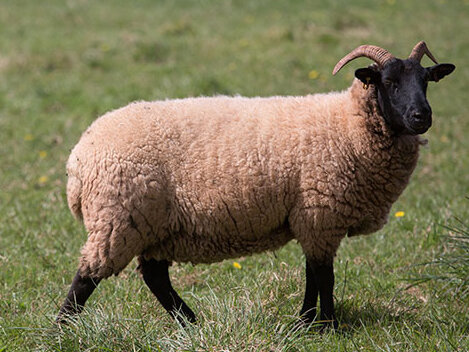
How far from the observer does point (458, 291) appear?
4195 mm

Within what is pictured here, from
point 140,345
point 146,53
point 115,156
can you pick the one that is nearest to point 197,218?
point 115,156

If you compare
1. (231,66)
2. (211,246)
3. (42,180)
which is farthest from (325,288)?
(231,66)

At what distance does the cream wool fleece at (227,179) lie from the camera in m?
3.88

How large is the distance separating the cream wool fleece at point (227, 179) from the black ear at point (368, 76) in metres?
0.11

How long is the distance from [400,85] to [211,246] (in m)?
1.62

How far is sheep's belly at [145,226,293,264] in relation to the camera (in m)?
4.07

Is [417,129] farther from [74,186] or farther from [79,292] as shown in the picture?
[79,292]

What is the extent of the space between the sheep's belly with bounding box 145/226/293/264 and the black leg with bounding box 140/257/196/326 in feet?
0.53

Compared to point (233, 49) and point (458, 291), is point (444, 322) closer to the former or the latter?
point (458, 291)

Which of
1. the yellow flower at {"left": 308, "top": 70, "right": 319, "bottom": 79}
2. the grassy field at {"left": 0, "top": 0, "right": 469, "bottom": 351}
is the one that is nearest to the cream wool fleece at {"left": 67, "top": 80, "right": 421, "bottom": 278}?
Result: the grassy field at {"left": 0, "top": 0, "right": 469, "bottom": 351}

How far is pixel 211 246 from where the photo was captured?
410 cm

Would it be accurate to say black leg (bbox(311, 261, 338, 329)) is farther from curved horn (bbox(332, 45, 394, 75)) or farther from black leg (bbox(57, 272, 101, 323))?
black leg (bbox(57, 272, 101, 323))

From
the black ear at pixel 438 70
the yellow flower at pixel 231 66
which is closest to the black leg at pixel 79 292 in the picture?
the black ear at pixel 438 70

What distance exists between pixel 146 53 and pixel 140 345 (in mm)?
7899
